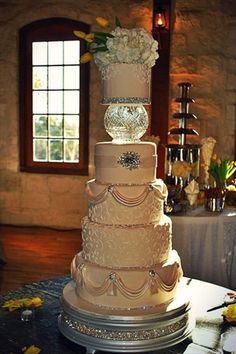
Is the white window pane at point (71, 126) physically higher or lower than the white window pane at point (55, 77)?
lower

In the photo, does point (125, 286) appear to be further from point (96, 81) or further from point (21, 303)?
point (96, 81)

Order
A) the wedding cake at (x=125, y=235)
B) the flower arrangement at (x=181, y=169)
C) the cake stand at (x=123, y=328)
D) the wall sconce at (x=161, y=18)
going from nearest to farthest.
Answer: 1. the cake stand at (x=123, y=328)
2. the wedding cake at (x=125, y=235)
3. the flower arrangement at (x=181, y=169)
4. the wall sconce at (x=161, y=18)

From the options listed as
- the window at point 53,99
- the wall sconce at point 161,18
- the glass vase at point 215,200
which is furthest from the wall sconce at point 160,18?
the glass vase at point 215,200

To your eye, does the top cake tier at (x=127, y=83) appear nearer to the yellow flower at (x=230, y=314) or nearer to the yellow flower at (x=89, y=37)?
the yellow flower at (x=89, y=37)

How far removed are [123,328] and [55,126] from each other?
439cm

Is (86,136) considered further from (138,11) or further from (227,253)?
(227,253)

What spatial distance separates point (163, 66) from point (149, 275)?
12.3 ft

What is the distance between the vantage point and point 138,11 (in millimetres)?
5234

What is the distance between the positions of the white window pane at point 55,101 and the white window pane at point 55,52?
356mm

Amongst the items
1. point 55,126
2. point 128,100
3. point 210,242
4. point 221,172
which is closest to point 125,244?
point 128,100

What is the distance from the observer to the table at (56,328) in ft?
5.02

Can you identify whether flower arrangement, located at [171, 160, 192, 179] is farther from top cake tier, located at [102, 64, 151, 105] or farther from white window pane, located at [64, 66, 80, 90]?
white window pane, located at [64, 66, 80, 90]

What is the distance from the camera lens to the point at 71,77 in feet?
18.4

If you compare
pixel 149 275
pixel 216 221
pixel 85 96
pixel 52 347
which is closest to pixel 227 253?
pixel 216 221
